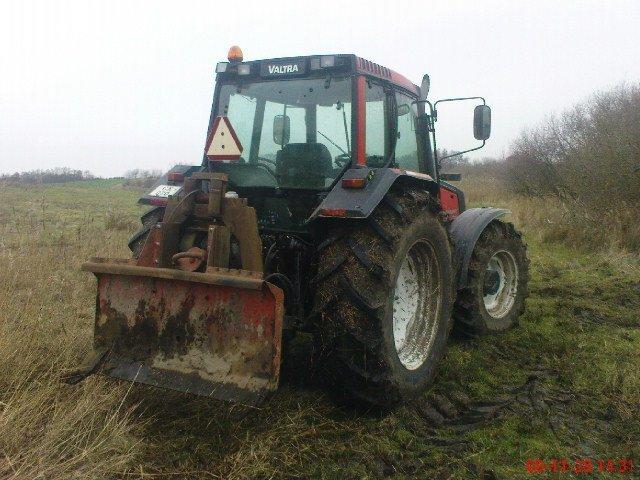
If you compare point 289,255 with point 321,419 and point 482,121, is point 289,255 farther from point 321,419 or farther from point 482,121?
point 482,121

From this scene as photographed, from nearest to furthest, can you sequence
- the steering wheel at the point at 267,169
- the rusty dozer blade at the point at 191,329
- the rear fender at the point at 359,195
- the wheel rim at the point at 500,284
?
the rusty dozer blade at the point at 191,329 → the rear fender at the point at 359,195 → the steering wheel at the point at 267,169 → the wheel rim at the point at 500,284

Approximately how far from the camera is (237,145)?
10.7 feet

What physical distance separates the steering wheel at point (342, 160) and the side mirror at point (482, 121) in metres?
1.47

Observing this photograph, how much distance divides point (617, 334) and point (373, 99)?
2943 millimetres

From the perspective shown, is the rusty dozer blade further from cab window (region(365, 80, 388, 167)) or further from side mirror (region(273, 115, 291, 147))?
cab window (region(365, 80, 388, 167))

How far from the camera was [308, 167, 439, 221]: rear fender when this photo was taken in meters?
2.94

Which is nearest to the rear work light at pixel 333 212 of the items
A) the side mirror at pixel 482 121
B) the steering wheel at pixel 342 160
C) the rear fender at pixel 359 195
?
the rear fender at pixel 359 195

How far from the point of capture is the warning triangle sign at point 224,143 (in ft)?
10.6

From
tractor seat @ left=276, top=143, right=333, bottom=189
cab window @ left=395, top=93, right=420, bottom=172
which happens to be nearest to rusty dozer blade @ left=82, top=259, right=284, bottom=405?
tractor seat @ left=276, top=143, right=333, bottom=189

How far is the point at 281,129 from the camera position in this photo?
3.86 m

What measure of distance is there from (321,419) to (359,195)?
1221mm

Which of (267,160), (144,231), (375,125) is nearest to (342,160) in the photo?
(375,125)

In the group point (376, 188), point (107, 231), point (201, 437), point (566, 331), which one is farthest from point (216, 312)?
point (107, 231)

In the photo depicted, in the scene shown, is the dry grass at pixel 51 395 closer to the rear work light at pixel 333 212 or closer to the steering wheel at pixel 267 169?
the rear work light at pixel 333 212
